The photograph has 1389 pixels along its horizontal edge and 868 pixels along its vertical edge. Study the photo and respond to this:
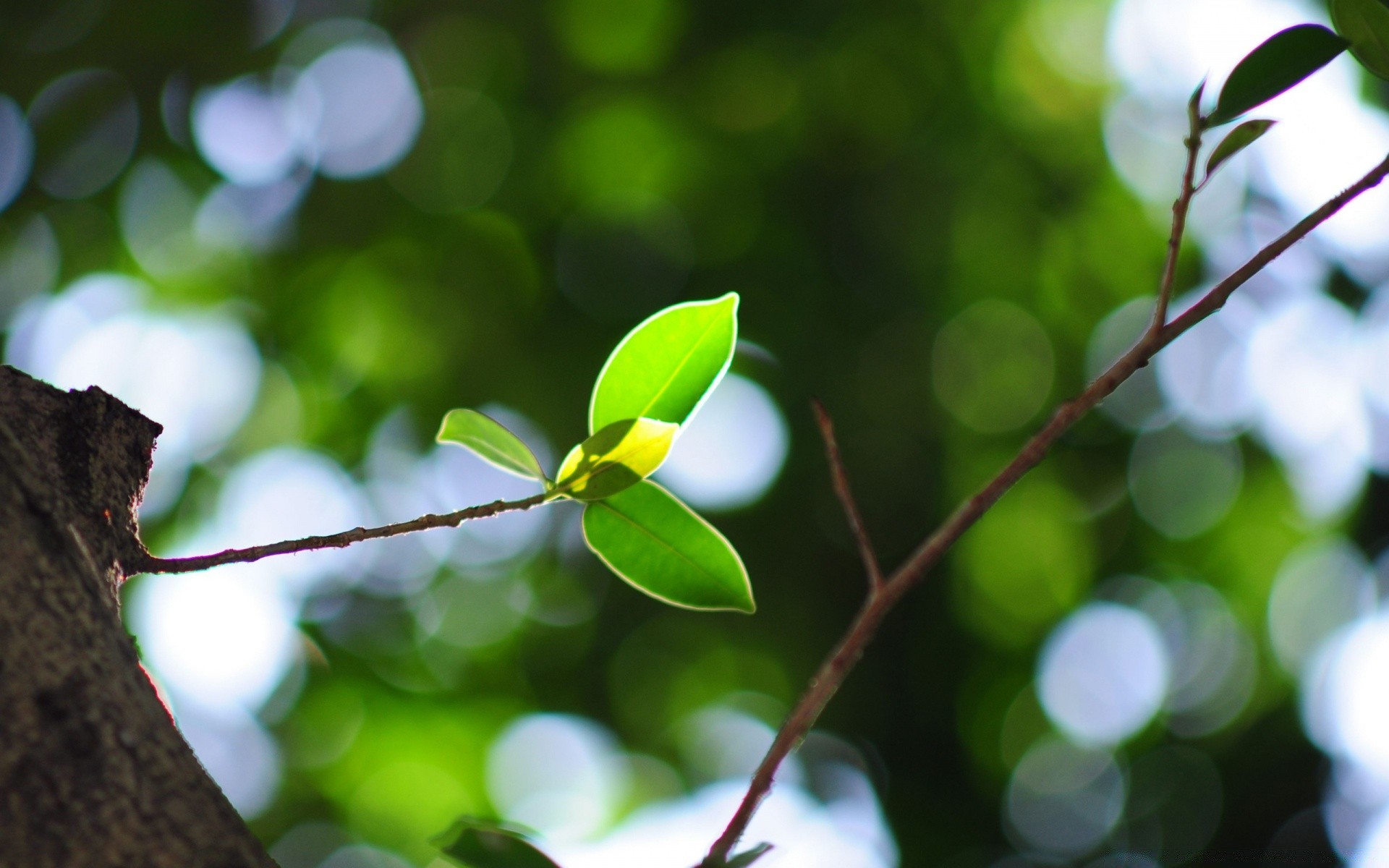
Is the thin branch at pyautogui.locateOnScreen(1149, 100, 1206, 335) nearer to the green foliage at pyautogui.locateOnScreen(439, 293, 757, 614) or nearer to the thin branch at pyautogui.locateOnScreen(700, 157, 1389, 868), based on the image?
the thin branch at pyautogui.locateOnScreen(700, 157, 1389, 868)

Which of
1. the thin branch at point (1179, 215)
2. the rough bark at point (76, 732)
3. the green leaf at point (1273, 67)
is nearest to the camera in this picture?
the rough bark at point (76, 732)

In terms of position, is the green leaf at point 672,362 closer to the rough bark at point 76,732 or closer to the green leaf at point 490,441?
the green leaf at point 490,441

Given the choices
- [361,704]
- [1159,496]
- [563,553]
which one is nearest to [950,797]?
[1159,496]

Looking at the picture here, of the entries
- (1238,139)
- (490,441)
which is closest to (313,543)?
(490,441)

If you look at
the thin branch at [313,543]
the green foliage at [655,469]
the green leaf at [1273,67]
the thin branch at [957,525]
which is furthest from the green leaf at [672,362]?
the green leaf at [1273,67]

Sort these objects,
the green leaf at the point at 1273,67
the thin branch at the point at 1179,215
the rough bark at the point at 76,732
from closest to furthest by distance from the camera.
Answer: the rough bark at the point at 76,732 < the thin branch at the point at 1179,215 < the green leaf at the point at 1273,67

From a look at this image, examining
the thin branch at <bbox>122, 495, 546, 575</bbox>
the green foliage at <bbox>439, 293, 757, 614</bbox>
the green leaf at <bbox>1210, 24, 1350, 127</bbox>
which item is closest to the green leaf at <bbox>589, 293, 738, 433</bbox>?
the green foliage at <bbox>439, 293, 757, 614</bbox>
